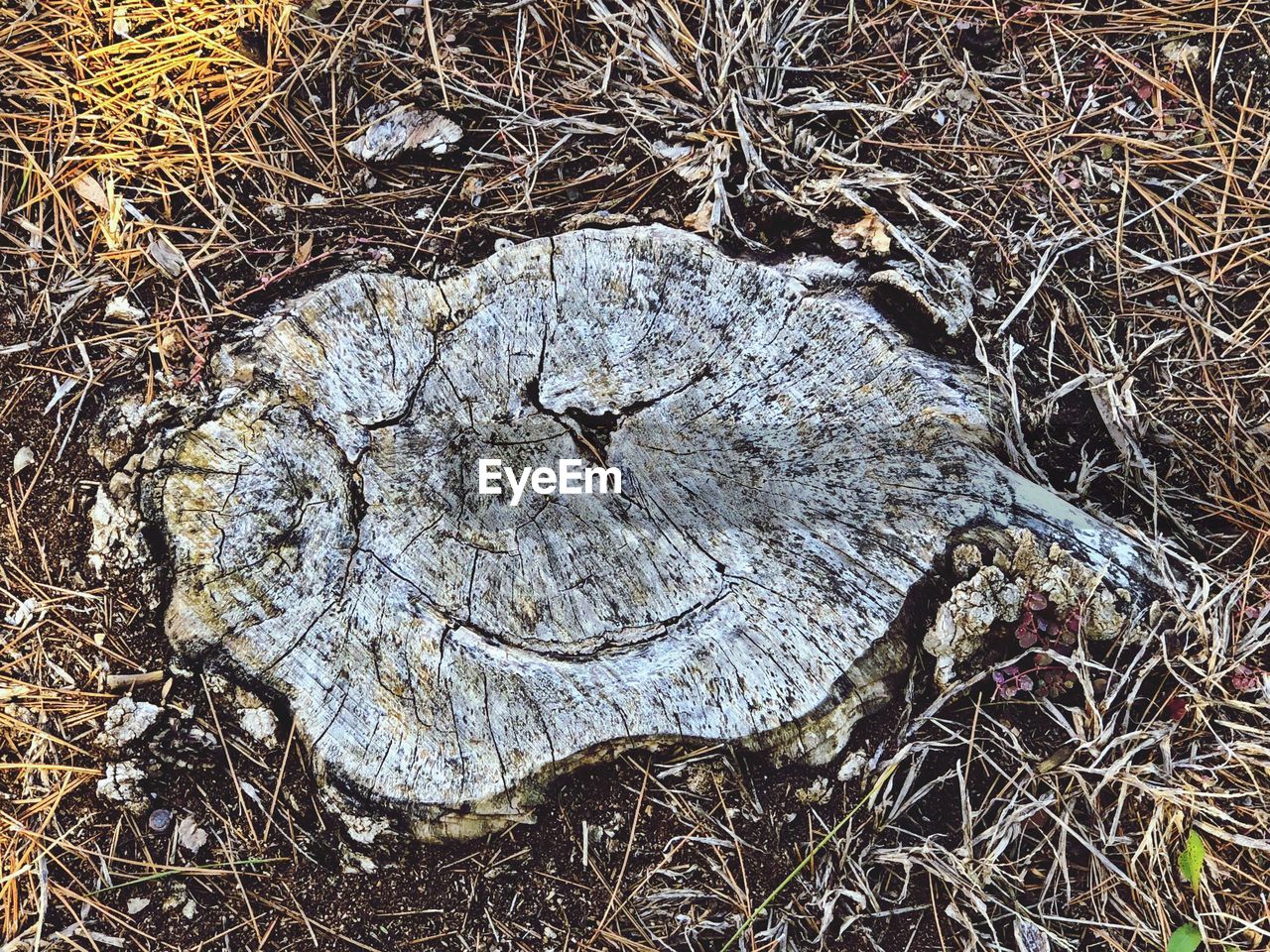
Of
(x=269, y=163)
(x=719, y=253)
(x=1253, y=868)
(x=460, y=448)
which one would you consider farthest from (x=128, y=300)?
(x=1253, y=868)

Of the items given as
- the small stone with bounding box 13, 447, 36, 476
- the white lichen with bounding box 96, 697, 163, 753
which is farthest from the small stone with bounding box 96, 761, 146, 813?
the small stone with bounding box 13, 447, 36, 476

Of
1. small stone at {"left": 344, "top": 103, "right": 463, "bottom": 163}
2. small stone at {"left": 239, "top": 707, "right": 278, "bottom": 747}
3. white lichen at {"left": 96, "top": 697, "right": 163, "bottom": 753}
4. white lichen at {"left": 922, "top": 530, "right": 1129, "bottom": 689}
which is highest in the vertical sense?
small stone at {"left": 344, "top": 103, "right": 463, "bottom": 163}

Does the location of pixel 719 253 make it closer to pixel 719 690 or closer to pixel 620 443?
pixel 620 443

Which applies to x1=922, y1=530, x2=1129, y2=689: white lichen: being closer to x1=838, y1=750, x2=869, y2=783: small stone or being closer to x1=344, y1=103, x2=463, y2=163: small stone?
x1=838, y1=750, x2=869, y2=783: small stone

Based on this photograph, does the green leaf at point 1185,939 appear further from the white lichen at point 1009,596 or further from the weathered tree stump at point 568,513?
the weathered tree stump at point 568,513

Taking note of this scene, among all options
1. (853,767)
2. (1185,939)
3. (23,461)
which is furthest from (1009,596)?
(23,461)

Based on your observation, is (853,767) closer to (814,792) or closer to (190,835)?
(814,792)

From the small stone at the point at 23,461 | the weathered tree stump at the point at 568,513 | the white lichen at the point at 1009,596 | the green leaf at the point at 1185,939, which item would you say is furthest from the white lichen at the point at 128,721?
the green leaf at the point at 1185,939
